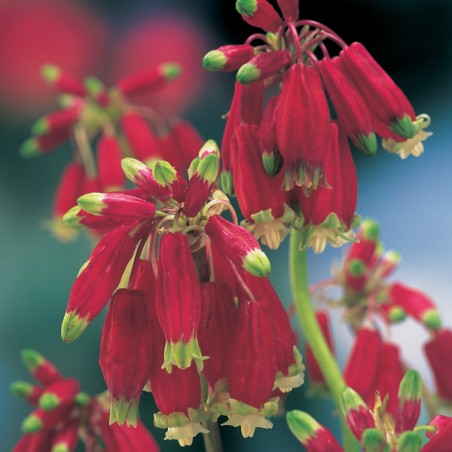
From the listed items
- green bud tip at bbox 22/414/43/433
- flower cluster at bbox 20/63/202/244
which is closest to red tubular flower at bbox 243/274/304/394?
green bud tip at bbox 22/414/43/433

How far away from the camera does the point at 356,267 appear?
2.60ft

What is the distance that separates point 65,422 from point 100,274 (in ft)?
Result: 0.72

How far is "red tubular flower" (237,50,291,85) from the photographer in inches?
21.0

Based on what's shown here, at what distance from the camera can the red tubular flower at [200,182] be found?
485 millimetres

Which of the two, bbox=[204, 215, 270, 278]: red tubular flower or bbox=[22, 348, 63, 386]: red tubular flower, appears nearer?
bbox=[204, 215, 270, 278]: red tubular flower

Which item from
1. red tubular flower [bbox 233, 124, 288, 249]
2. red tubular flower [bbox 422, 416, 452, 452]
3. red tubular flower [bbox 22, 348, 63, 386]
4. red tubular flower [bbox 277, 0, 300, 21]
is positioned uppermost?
red tubular flower [bbox 277, 0, 300, 21]

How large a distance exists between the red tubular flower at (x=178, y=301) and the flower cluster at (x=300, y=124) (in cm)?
8

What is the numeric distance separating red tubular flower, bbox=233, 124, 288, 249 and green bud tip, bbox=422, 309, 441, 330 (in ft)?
0.82

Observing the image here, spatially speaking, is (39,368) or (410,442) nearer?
(410,442)

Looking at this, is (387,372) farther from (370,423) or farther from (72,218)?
(72,218)

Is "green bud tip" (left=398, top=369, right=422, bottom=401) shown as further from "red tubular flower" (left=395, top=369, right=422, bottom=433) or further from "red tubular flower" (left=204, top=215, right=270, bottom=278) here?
"red tubular flower" (left=204, top=215, right=270, bottom=278)

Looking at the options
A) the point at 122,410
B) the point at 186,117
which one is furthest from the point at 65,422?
the point at 186,117

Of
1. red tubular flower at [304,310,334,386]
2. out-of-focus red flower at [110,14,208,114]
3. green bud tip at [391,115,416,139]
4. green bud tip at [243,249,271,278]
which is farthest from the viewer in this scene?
out-of-focus red flower at [110,14,208,114]

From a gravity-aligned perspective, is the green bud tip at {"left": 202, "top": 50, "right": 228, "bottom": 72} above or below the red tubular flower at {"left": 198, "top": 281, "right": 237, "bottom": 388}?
above
